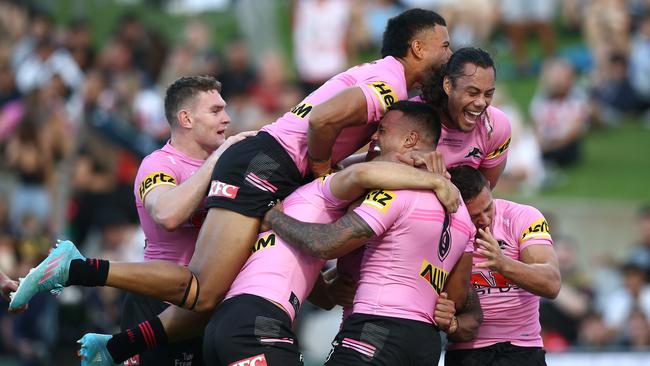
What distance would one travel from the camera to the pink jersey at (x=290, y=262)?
7531 mm

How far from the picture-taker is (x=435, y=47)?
8.14 meters

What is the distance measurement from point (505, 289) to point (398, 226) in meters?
1.07

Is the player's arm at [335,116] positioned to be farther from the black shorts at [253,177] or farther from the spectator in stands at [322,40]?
the spectator in stands at [322,40]

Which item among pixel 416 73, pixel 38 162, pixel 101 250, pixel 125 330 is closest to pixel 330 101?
pixel 416 73

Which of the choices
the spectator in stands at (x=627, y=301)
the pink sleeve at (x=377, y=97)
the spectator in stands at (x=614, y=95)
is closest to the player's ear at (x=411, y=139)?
the pink sleeve at (x=377, y=97)

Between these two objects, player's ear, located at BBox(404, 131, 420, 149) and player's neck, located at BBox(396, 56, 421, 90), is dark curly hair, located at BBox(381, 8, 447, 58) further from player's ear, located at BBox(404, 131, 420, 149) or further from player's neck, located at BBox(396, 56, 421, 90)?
player's ear, located at BBox(404, 131, 420, 149)

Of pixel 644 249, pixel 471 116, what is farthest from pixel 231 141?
pixel 644 249

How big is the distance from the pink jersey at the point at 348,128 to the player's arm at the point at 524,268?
3.18 feet

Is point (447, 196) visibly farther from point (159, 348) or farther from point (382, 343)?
point (159, 348)

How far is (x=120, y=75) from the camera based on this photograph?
17.8 m

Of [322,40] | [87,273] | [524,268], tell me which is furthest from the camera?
[322,40]

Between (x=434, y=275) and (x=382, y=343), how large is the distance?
56 cm

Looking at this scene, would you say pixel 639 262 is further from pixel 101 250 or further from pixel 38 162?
pixel 38 162

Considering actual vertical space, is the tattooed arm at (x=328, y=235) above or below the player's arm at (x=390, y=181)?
below
